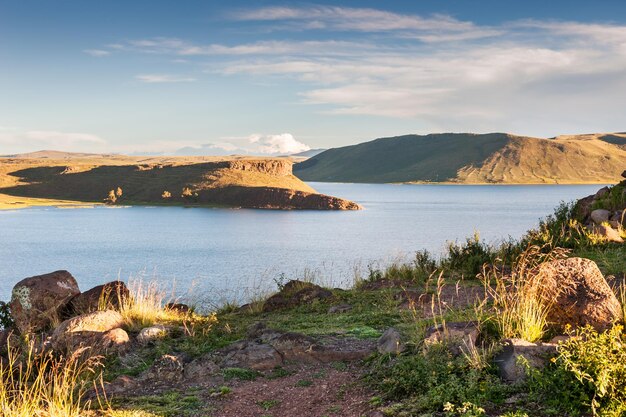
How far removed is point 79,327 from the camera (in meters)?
10.4

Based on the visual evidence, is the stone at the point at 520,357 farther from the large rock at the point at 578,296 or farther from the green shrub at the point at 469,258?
the green shrub at the point at 469,258

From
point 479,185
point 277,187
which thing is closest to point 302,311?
point 277,187

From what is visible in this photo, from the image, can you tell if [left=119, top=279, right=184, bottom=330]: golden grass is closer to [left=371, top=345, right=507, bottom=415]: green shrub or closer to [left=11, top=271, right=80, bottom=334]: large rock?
[left=11, top=271, right=80, bottom=334]: large rock

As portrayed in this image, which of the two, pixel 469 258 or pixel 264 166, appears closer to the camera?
pixel 469 258

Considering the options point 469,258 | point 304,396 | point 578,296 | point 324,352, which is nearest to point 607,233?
point 469,258

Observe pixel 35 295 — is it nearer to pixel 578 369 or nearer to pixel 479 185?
pixel 578 369

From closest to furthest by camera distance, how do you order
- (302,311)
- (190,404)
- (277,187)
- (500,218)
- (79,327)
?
(190,404) → (79,327) → (302,311) → (500,218) → (277,187)

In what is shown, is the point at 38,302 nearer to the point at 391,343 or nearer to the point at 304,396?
the point at 304,396

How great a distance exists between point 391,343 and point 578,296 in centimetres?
250

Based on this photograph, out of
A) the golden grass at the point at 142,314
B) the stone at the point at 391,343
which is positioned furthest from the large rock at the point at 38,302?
the stone at the point at 391,343

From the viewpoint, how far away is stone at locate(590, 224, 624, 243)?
61.0 ft

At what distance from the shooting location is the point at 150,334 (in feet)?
33.9

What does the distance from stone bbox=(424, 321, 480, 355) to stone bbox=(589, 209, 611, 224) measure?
49.5 ft

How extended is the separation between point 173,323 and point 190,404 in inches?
163
